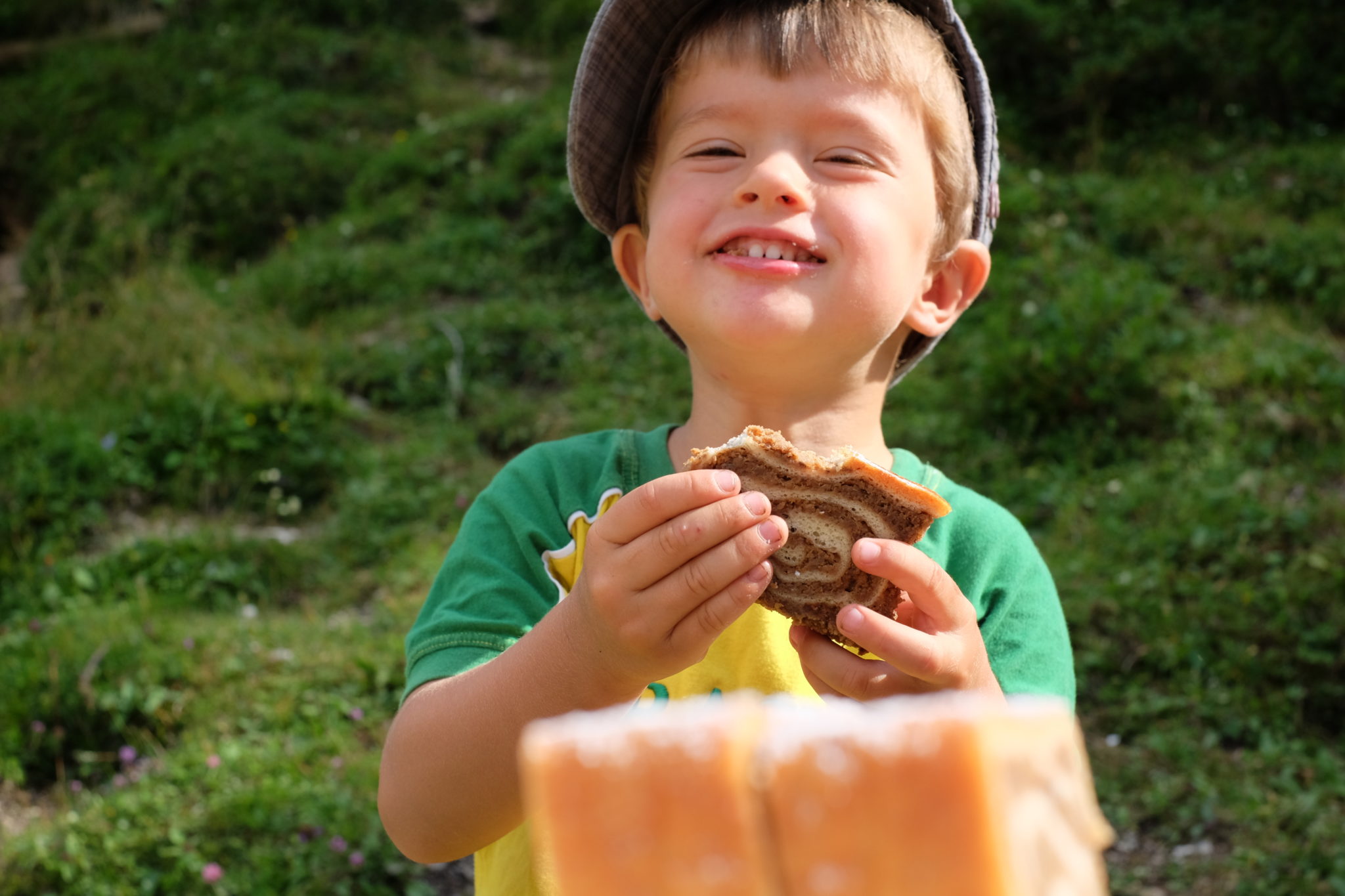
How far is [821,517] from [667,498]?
25 cm

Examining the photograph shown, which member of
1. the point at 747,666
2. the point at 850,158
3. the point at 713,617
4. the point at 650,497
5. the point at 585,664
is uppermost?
the point at 850,158

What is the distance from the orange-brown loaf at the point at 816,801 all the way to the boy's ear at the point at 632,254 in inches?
69.0

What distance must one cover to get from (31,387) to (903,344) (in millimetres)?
5226

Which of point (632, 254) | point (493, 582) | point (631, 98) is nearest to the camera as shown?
point (493, 582)

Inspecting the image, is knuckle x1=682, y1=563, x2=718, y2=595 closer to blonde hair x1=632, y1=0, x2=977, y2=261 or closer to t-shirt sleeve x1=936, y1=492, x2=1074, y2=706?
t-shirt sleeve x1=936, y1=492, x2=1074, y2=706

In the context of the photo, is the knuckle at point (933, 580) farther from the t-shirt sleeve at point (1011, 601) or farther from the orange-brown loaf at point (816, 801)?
the orange-brown loaf at point (816, 801)

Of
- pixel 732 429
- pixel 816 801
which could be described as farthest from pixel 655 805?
pixel 732 429

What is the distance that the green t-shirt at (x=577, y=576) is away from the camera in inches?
69.5

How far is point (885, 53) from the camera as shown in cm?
195

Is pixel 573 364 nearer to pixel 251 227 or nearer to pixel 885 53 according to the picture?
pixel 251 227

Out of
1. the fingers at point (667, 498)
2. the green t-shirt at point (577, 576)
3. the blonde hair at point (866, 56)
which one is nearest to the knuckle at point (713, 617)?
the fingers at point (667, 498)

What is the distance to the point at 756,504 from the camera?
4.29 ft

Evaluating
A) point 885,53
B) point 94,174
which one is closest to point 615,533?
point 885,53

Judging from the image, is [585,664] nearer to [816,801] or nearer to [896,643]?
[896,643]
